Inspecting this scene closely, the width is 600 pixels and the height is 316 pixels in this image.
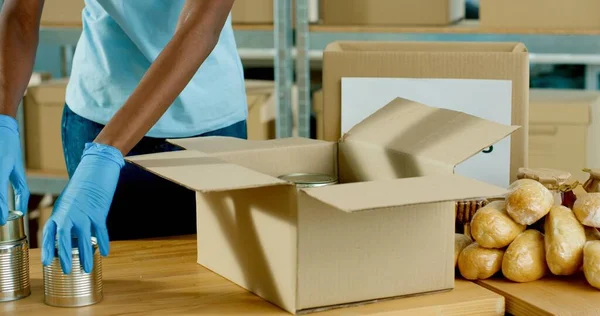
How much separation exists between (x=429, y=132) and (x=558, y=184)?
0.19 metres

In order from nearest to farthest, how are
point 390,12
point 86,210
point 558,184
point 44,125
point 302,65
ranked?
point 86,210
point 558,184
point 390,12
point 302,65
point 44,125

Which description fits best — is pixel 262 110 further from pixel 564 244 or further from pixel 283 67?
pixel 564 244

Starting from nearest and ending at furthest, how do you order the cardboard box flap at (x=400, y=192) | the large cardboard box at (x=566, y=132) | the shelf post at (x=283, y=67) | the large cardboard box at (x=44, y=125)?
the cardboard box flap at (x=400, y=192), the large cardboard box at (x=566, y=132), the shelf post at (x=283, y=67), the large cardboard box at (x=44, y=125)

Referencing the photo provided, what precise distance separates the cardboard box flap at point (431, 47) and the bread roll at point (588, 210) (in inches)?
13.8

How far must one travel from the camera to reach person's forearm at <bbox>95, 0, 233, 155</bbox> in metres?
1.17

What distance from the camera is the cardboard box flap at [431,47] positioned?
4.64 feet

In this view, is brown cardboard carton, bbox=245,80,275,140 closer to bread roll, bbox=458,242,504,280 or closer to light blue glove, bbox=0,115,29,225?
light blue glove, bbox=0,115,29,225

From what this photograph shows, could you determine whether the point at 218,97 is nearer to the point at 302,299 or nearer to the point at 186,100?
the point at 186,100

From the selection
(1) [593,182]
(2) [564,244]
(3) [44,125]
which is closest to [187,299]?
(2) [564,244]

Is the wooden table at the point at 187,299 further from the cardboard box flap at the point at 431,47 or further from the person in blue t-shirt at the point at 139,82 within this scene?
the cardboard box flap at the point at 431,47

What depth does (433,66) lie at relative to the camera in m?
1.43

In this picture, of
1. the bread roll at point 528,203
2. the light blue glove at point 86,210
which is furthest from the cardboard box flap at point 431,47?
the light blue glove at point 86,210

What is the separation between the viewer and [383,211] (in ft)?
3.31

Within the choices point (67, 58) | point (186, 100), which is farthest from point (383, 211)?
point (67, 58)
